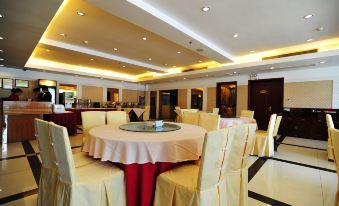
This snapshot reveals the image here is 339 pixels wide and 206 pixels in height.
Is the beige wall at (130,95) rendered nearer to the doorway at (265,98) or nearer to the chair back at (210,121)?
the doorway at (265,98)

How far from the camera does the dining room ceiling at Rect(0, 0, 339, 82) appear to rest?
9.68 feet

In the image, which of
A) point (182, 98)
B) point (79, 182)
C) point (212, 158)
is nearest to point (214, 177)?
point (212, 158)

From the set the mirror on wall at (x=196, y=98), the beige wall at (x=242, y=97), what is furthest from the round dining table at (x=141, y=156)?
the mirror on wall at (x=196, y=98)

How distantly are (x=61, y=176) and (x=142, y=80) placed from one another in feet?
32.1

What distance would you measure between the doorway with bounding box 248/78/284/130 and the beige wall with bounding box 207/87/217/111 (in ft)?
5.89

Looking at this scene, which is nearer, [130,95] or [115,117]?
[115,117]

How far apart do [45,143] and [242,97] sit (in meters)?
7.89

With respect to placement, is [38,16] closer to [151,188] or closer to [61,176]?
[61,176]

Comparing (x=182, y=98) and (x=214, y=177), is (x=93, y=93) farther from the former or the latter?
(x=214, y=177)

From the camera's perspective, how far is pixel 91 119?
290cm

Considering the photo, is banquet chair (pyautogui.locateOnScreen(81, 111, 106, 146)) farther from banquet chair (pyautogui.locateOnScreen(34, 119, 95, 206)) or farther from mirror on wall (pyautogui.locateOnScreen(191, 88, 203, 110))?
mirror on wall (pyautogui.locateOnScreen(191, 88, 203, 110))

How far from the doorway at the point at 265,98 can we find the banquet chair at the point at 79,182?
24.1 feet

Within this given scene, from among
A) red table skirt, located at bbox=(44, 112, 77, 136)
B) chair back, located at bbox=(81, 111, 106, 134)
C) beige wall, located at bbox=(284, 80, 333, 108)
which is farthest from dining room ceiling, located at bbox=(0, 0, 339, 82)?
red table skirt, located at bbox=(44, 112, 77, 136)

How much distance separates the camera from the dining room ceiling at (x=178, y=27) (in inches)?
116
